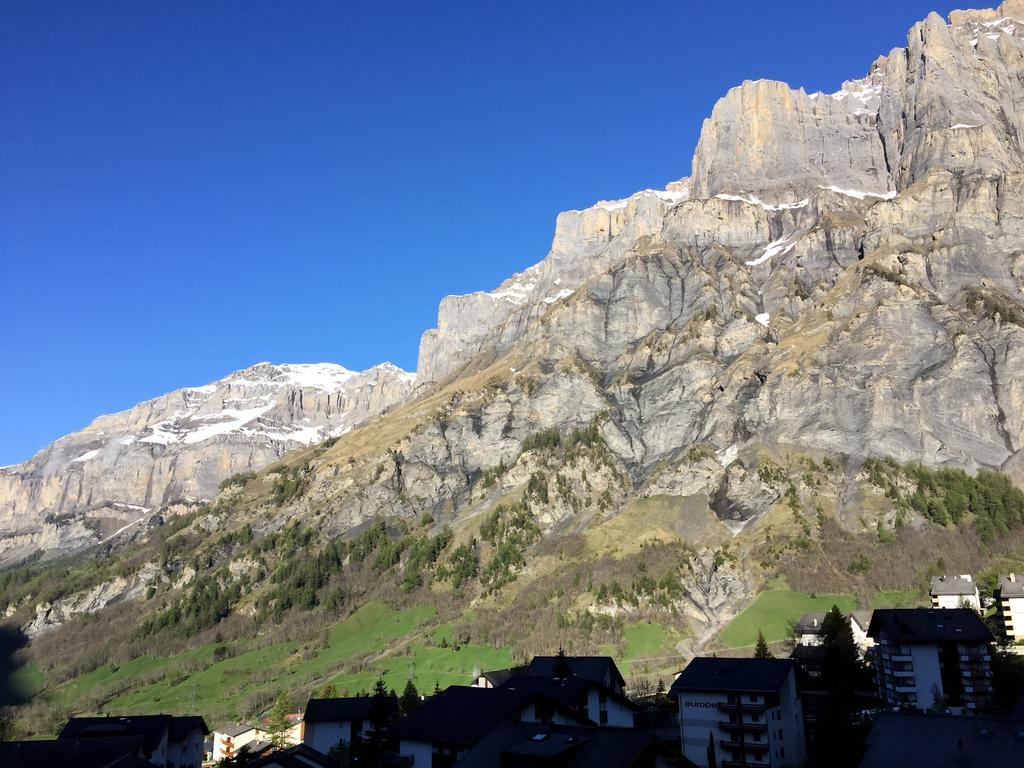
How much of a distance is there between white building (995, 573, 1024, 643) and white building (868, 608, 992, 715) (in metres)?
36.2

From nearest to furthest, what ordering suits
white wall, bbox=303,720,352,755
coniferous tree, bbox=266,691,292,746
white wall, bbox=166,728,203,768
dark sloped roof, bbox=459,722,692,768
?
1. dark sloped roof, bbox=459,722,692,768
2. white wall, bbox=166,728,203,768
3. white wall, bbox=303,720,352,755
4. coniferous tree, bbox=266,691,292,746

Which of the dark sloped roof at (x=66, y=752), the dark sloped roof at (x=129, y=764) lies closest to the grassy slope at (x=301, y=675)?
the dark sloped roof at (x=66, y=752)

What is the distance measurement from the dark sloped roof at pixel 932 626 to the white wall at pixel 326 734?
5958 cm

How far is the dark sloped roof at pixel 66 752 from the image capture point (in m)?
61.1

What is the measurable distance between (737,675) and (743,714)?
3.24 metres

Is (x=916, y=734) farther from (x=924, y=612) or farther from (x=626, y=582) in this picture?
(x=626, y=582)

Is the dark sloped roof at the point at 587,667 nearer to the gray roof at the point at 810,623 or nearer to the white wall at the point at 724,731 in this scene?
the white wall at the point at 724,731

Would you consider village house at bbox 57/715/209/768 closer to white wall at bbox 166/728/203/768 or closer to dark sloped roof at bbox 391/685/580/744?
white wall at bbox 166/728/203/768

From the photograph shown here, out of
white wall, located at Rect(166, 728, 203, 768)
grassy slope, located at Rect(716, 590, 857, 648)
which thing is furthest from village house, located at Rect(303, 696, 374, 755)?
grassy slope, located at Rect(716, 590, 857, 648)

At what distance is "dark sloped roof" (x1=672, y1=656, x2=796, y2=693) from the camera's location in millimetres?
65938

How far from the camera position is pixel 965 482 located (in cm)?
18575

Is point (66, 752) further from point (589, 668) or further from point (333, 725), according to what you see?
point (589, 668)

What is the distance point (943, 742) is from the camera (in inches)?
1657

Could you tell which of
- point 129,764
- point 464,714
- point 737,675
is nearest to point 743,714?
point 737,675
